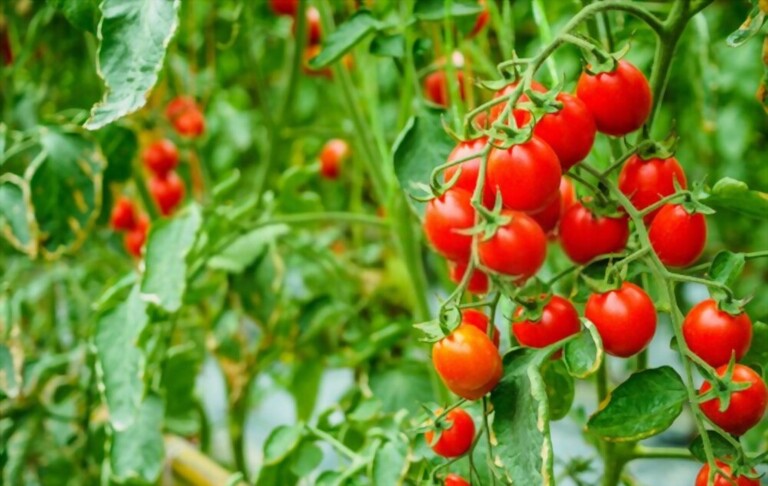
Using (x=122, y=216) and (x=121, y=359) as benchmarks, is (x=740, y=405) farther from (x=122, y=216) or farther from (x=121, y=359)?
(x=122, y=216)

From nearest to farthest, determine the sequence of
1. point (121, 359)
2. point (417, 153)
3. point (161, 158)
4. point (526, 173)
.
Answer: point (526, 173) < point (417, 153) < point (121, 359) < point (161, 158)

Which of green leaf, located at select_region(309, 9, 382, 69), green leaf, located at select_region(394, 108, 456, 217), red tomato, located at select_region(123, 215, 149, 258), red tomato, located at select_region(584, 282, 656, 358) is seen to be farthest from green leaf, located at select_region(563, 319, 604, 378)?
red tomato, located at select_region(123, 215, 149, 258)

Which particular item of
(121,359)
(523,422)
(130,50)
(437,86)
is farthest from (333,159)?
(523,422)

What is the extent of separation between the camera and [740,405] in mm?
358

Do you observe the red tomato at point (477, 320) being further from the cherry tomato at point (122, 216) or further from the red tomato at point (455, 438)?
the cherry tomato at point (122, 216)

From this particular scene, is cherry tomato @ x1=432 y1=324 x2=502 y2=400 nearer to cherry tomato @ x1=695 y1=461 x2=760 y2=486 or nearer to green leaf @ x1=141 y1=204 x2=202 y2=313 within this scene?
cherry tomato @ x1=695 y1=461 x2=760 y2=486

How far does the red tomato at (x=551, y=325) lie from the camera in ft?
1.28

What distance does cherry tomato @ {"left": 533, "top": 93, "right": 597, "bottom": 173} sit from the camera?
37 cm

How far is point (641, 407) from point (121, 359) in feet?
1.27

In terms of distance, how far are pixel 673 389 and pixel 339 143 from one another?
729 millimetres

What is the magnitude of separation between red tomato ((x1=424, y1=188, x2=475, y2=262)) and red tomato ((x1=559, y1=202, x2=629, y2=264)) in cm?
5

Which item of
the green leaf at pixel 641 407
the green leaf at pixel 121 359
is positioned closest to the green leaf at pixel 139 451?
the green leaf at pixel 121 359

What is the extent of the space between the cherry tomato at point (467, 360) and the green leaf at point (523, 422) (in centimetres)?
1

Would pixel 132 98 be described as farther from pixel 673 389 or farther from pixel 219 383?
pixel 219 383
